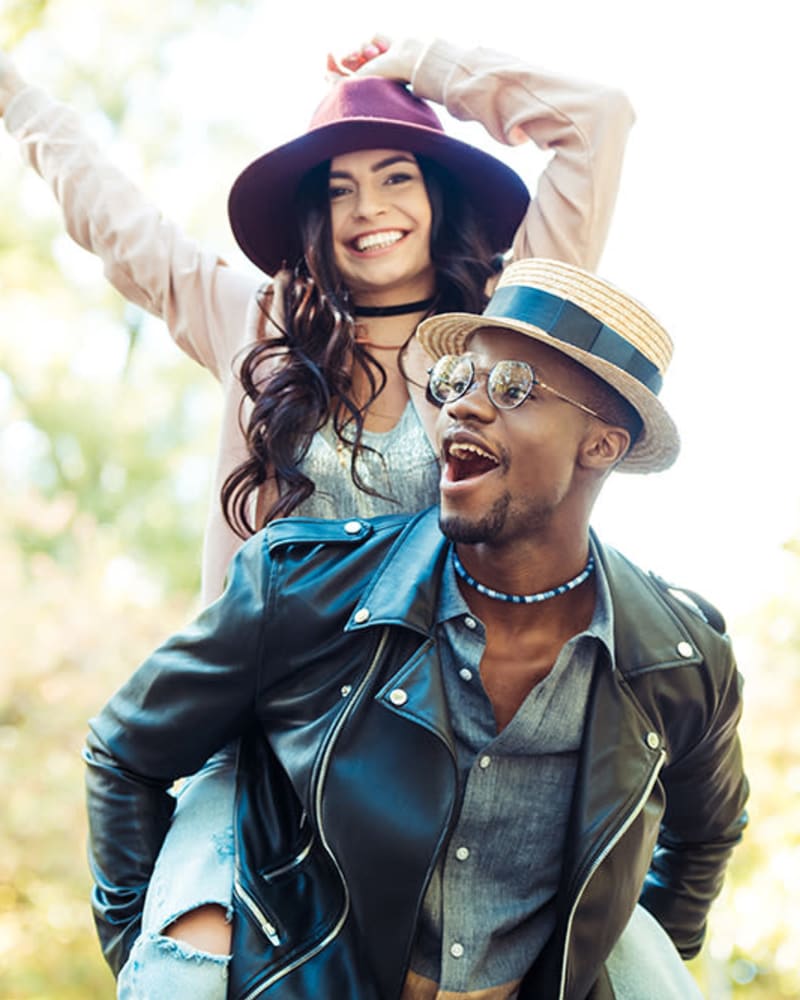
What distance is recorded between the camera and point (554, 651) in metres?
2.46

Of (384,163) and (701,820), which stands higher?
(384,163)

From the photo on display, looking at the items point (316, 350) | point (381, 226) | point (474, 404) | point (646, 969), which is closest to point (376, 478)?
point (316, 350)

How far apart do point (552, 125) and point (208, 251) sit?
40.0 inches

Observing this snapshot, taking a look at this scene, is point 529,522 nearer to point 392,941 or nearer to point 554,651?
point 554,651

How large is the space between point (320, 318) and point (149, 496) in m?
10.6

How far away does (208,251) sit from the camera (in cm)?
359

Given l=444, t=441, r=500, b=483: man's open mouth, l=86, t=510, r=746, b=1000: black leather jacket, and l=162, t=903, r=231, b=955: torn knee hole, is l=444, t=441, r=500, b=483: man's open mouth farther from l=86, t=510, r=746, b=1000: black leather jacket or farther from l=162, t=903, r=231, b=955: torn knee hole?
l=162, t=903, r=231, b=955: torn knee hole

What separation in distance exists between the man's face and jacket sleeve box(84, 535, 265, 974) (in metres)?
0.41

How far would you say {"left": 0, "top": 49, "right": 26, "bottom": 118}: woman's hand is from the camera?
3824 mm

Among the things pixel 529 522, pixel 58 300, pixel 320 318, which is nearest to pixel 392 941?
pixel 529 522

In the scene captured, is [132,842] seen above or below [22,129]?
below

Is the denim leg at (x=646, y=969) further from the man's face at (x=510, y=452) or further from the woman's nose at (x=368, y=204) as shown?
the woman's nose at (x=368, y=204)

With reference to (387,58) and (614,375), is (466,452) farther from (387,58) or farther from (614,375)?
(387,58)

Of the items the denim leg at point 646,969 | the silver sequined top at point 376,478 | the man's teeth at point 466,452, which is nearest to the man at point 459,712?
the man's teeth at point 466,452
